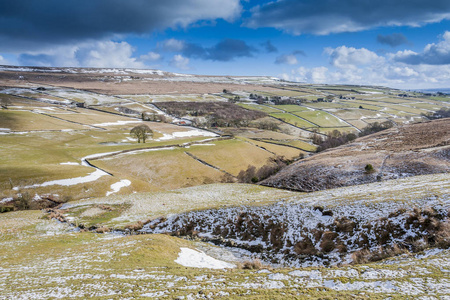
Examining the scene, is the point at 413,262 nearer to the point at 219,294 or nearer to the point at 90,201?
the point at 219,294

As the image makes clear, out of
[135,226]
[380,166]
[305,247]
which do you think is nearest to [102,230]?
[135,226]

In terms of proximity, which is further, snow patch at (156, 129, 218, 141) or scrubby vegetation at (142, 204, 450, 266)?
snow patch at (156, 129, 218, 141)

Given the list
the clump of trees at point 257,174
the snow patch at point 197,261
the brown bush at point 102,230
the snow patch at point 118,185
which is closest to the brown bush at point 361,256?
the snow patch at point 197,261

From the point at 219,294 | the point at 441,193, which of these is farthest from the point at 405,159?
the point at 219,294

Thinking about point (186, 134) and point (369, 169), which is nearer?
point (369, 169)

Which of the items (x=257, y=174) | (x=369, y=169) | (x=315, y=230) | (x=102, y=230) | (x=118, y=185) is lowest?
(x=257, y=174)

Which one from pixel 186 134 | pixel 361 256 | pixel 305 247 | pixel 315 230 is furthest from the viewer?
pixel 186 134

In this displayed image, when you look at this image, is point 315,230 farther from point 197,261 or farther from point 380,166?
point 380,166

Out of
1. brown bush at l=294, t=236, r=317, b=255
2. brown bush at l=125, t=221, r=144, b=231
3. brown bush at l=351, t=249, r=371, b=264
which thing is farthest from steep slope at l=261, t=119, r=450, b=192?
brown bush at l=125, t=221, r=144, b=231

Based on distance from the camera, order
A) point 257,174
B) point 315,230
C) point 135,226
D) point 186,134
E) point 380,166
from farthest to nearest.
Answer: point 186,134 → point 257,174 → point 380,166 → point 135,226 → point 315,230

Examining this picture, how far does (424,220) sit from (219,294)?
58.4ft

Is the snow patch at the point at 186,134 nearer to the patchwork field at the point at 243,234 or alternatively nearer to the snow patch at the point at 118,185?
the patchwork field at the point at 243,234

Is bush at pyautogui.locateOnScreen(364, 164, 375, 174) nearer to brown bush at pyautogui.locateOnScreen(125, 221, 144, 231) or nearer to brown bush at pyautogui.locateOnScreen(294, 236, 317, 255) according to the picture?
brown bush at pyautogui.locateOnScreen(294, 236, 317, 255)

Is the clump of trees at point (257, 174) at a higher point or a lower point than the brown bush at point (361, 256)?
lower
